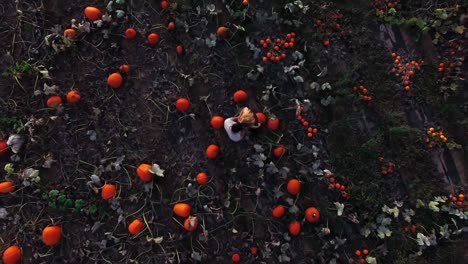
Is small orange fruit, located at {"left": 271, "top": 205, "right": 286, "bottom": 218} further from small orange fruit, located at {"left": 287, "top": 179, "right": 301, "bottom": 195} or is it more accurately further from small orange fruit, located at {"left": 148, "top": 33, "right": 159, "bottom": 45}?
small orange fruit, located at {"left": 148, "top": 33, "right": 159, "bottom": 45}

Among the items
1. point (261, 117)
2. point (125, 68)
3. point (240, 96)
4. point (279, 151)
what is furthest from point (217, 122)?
point (125, 68)

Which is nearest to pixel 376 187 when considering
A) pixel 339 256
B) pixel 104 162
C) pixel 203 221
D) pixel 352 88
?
pixel 339 256

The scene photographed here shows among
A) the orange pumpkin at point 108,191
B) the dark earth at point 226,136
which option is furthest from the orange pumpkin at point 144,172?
the orange pumpkin at point 108,191

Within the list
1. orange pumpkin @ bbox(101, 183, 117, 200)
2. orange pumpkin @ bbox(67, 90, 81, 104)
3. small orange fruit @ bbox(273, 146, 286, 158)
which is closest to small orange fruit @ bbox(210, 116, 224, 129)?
small orange fruit @ bbox(273, 146, 286, 158)

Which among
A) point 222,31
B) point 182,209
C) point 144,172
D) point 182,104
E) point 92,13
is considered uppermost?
point 92,13

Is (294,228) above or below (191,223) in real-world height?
below

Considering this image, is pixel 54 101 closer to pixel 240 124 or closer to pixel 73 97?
pixel 73 97
